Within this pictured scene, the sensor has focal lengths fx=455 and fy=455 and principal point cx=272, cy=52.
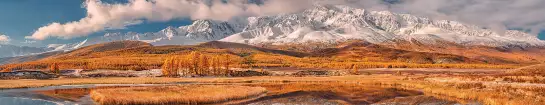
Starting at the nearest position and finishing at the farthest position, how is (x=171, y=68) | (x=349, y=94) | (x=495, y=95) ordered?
(x=495, y=95), (x=349, y=94), (x=171, y=68)

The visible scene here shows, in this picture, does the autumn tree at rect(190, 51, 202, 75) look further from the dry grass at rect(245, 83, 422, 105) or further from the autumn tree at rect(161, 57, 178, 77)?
the dry grass at rect(245, 83, 422, 105)

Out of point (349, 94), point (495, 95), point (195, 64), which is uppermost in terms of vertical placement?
point (195, 64)

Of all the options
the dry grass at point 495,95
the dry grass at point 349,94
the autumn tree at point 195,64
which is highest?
the autumn tree at point 195,64

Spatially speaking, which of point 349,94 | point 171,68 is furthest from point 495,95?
point 171,68

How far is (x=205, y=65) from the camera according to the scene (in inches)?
6594

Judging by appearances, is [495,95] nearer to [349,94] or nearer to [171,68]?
[349,94]

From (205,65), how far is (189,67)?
5.84m

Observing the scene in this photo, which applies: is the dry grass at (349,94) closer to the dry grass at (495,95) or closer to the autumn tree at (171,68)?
the dry grass at (495,95)

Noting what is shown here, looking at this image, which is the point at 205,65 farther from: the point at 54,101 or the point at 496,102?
the point at 496,102

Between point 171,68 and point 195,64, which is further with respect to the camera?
point 195,64

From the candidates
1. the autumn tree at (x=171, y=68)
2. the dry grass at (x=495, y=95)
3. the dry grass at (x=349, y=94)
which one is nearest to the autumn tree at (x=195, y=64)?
the autumn tree at (x=171, y=68)

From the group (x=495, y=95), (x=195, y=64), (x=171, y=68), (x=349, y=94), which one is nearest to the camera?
(x=495, y=95)

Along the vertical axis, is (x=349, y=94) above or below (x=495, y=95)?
below

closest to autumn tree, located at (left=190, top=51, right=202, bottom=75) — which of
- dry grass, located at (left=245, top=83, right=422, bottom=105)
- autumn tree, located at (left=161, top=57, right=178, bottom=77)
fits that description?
autumn tree, located at (left=161, top=57, right=178, bottom=77)
